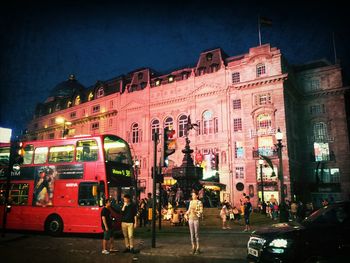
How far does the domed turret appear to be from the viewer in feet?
220

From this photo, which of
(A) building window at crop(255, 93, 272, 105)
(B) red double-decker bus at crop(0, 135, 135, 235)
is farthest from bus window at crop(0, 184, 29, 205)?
(A) building window at crop(255, 93, 272, 105)

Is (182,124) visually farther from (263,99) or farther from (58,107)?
(58,107)

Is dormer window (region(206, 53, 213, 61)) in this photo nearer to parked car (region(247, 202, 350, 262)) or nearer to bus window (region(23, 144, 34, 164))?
bus window (region(23, 144, 34, 164))

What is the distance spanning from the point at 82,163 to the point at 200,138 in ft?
98.6

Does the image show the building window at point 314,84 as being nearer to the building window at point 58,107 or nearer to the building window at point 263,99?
the building window at point 263,99

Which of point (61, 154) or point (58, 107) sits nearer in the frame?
point (61, 154)

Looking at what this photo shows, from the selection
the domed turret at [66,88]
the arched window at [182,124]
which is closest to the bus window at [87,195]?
the arched window at [182,124]

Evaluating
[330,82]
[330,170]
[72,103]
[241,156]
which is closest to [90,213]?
[241,156]

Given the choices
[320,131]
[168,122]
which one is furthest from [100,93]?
[320,131]

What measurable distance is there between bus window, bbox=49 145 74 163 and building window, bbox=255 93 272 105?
2999 centimetres

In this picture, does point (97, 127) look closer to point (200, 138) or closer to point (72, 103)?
point (72, 103)

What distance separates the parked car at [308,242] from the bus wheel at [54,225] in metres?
10.9

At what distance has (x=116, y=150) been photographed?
597 inches

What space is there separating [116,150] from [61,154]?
2.88 metres
